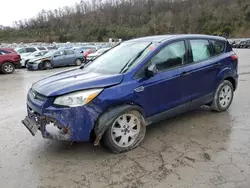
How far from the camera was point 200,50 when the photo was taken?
4703mm

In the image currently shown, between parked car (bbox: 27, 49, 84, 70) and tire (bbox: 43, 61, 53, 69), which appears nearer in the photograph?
parked car (bbox: 27, 49, 84, 70)

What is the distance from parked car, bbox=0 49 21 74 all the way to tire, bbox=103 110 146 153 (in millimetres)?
13096

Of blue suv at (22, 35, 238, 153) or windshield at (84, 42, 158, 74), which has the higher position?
windshield at (84, 42, 158, 74)

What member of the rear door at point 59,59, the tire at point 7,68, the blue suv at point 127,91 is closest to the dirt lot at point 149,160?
the blue suv at point 127,91

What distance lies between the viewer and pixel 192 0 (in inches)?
4203

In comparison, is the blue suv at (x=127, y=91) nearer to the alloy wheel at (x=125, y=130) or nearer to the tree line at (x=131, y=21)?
the alloy wheel at (x=125, y=130)

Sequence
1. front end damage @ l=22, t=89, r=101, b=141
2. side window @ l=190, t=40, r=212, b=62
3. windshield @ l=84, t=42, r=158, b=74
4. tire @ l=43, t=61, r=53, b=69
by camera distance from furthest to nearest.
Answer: tire @ l=43, t=61, r=53, b=69
side window @ l=190, t=40, r=212, b=62
windshield @ l=84, t=42, r=158, b=74
front end damage @ l=22, t=89, r=101, b=141

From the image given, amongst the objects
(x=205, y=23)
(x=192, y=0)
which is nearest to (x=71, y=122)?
(x=205, y=23)

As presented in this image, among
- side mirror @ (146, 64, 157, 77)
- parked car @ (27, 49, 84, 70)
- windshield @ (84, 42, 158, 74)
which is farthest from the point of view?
parked car @ (27, 49, 84, 70)

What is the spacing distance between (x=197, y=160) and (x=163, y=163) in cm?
47

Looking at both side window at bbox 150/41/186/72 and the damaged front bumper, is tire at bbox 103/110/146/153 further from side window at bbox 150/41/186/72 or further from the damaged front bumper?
side window at bbox 150/41/186/72

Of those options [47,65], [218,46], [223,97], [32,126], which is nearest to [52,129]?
[32,126]

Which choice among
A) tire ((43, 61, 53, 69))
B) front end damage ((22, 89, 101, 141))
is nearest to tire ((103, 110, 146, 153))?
front end damage ((22, 89, 101, 141))

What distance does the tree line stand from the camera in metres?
77.8
